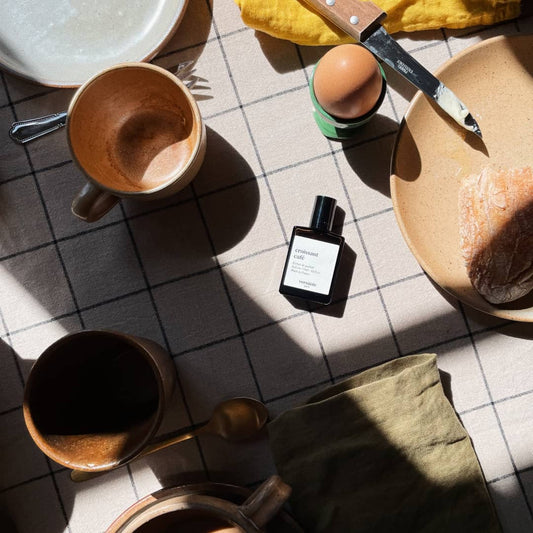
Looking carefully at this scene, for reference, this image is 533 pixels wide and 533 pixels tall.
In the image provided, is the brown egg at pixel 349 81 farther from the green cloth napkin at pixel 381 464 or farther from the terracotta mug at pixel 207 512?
the terracotta mug at pixel 207 512

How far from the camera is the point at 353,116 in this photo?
78 centimetres

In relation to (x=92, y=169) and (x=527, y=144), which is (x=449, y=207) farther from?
(x=92, y=169)

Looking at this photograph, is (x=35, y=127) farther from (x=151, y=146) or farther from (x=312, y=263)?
(x=312, y=263)

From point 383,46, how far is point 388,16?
66mm

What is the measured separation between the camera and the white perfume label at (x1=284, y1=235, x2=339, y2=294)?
0.85m

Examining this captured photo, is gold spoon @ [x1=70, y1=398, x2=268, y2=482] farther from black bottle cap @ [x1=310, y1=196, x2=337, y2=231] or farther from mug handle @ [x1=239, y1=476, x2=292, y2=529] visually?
black bottle cap @ [x1=310, y1=196, x2=337, y2=231]

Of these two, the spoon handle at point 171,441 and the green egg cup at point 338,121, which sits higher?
the green egg cup at point 338,121

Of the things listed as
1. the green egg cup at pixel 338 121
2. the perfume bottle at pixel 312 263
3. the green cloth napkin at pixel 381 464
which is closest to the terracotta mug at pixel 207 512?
the green cloth napkin at pixel 381 464

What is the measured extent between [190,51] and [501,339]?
0.61 m

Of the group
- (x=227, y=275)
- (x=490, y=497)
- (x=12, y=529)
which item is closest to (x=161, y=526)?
(x=12, y=529)

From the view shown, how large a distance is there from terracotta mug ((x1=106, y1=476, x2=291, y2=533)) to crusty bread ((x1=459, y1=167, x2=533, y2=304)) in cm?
37

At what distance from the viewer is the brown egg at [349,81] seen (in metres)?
0.74

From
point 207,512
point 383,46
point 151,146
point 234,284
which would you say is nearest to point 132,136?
point 151,146

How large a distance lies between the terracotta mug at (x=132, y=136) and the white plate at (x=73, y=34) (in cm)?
8
